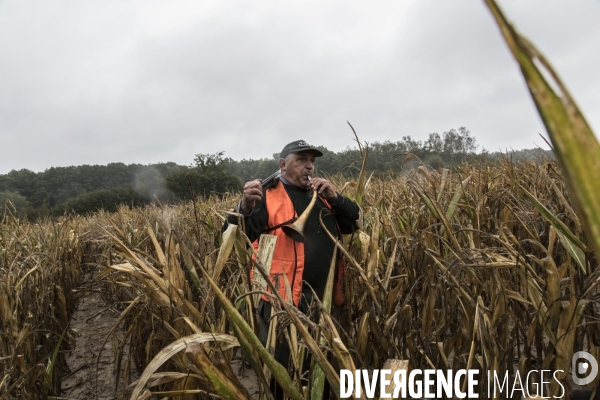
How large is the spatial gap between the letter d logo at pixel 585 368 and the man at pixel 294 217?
1.07m

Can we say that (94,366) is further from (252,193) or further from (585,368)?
(585,368)

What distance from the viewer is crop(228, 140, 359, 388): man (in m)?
2.24

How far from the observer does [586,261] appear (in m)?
1.25

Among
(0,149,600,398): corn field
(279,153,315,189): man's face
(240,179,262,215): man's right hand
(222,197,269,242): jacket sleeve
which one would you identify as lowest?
(0,149,600,398): corn field

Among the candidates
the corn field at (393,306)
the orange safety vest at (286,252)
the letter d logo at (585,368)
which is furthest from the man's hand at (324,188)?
the letter d logo at (585,368)

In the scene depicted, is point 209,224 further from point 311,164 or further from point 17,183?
point 17,183

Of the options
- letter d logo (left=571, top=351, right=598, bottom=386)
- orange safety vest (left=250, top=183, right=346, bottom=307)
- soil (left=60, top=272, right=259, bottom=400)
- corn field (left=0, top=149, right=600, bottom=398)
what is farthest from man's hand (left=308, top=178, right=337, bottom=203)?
letter d logo (left=571, top=351, right=598, bottom=386)

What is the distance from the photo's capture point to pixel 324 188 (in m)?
2.35

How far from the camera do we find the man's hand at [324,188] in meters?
2.34

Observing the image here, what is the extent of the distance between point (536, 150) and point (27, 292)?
4.34 metres

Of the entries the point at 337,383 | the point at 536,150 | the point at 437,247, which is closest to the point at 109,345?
the point at 437,247

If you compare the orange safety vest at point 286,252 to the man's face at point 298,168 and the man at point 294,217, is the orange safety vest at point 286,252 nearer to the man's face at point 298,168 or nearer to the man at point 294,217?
the man at point 294,217

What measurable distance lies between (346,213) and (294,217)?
1.05ft

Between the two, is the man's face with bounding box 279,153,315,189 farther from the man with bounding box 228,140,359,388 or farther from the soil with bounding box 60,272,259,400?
the soil with bounding box 60,272,259,400
